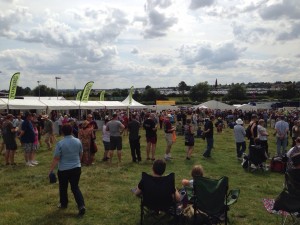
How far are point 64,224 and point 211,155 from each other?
29.2 feet

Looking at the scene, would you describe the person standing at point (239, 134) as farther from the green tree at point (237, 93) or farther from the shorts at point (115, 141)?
the green tree at point (237, 93)

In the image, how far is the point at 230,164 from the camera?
1180 centimetres

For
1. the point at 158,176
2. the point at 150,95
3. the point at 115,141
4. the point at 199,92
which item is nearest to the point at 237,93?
the point at 199,92

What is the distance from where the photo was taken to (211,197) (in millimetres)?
5270

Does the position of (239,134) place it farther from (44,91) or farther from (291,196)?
(44,91)

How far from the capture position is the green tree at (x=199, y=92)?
330 feet

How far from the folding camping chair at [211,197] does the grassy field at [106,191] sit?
2.72 ft

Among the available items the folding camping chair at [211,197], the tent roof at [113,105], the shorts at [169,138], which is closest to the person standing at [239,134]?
the shorts at [169,138]

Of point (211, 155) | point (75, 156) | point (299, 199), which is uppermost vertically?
point (75, 156)

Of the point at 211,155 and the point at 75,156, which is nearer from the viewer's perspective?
the point at 75,156

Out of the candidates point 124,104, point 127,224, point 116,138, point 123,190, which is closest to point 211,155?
point 116,138

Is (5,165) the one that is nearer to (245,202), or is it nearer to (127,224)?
(127,224)

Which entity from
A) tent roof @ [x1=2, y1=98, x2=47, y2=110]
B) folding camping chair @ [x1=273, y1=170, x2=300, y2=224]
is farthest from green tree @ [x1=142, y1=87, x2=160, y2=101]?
folding camping chair @ [x1=273, y1=170, x2=300, y2=224]

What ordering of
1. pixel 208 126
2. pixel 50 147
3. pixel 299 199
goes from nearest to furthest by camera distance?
1. pixel 299 199
2. pixel 208 126
3. pixel 50 147
